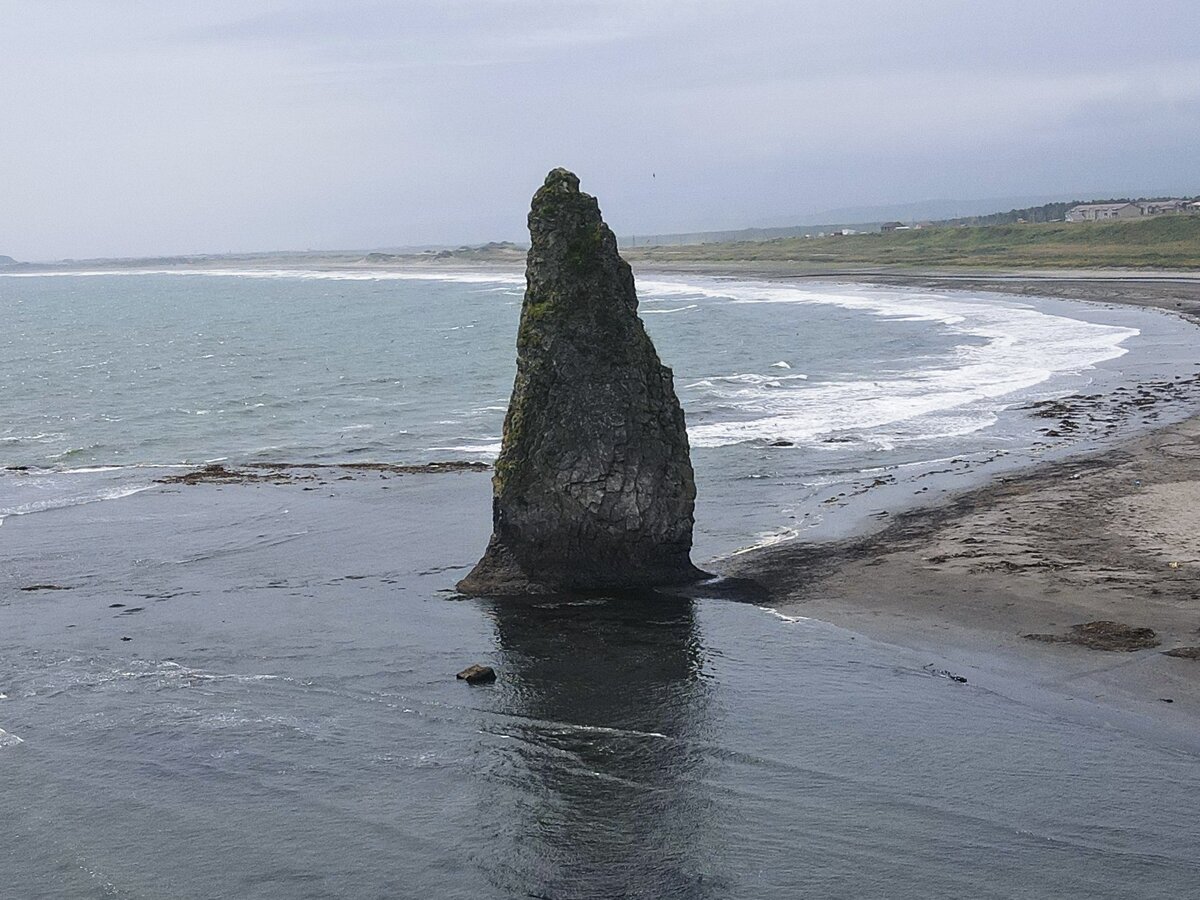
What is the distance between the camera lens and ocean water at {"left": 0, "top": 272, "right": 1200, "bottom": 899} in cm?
1481

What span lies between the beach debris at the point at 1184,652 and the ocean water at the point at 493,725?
98.3 inches

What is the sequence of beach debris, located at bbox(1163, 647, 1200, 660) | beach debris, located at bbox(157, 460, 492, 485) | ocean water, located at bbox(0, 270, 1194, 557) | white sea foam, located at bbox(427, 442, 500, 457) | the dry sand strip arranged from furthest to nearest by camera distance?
white sea foam, located at bbox(427, 442, 500, 457), beach debris, located at bbox(157, 460, 492, 485), ocean water, located at bbox(0, 270, 1194, 557), the dry sand strip, beach debris, located at bbox(1163, 647, 1200, 660)

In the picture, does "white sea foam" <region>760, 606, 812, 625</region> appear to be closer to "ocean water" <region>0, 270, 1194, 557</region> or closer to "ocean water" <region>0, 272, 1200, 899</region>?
"ocean water" <region>0, 272, 1200, 899</region>

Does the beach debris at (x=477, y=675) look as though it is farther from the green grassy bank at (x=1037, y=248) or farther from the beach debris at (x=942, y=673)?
the green grassy bank at (x=1037, y=248)

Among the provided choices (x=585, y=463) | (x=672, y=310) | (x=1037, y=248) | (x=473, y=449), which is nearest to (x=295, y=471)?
(x=473, y=449)

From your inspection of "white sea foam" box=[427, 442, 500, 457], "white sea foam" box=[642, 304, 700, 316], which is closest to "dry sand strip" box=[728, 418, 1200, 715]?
"white sea foam" box=[427, 442, 500, 457]

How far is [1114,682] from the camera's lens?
63.7 ft

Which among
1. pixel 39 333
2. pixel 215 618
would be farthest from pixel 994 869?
pixel 39 333

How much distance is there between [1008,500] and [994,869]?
700 inches

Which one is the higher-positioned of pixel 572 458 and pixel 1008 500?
pixel 572 458

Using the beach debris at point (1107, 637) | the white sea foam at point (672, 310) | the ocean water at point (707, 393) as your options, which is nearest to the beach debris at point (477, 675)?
the ocean water at point (707, 393)

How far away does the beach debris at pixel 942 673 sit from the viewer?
20.1m

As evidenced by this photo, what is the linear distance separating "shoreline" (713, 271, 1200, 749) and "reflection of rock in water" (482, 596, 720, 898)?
3.68m

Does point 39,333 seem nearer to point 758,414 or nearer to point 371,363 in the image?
point 371,363
